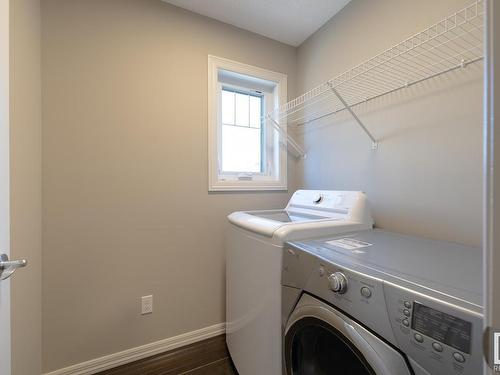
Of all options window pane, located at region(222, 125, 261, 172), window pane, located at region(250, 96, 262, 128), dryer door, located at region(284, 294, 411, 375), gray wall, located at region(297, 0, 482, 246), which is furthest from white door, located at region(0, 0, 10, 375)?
gray wall, located at region(297, 0, 482, 246)

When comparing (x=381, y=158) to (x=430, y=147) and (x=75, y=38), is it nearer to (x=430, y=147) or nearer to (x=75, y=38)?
(x=430, y=147)

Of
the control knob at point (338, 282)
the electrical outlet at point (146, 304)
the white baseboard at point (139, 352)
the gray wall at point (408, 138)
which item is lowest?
the white baseboard at point (139, 352)

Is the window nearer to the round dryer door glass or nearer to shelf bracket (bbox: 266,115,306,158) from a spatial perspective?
shelf bracket (bbox: 266,115,306,158)

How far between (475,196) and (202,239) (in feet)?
5.10

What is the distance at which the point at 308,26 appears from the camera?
1.83 meters

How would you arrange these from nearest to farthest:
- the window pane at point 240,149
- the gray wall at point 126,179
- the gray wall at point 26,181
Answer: the gray wall at point 26,181
the gray wall at point 126,179
the window pane at point 240,149

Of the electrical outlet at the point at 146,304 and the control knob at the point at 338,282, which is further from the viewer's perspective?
the electrical outlet at the point at 146,304

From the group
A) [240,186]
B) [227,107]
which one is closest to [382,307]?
[240,186]

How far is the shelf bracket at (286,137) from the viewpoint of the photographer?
6.68 ft

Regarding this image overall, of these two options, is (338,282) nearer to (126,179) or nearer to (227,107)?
(126,179)

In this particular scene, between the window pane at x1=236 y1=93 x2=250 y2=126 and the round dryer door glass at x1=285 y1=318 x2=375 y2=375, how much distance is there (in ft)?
5.26

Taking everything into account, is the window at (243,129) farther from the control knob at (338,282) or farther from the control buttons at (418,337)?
the control buttons at (418,337)

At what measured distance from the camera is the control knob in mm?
693

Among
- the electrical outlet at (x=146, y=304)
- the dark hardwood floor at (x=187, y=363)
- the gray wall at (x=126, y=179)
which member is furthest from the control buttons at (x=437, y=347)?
the electrical outlet at (x=146, y=304)
